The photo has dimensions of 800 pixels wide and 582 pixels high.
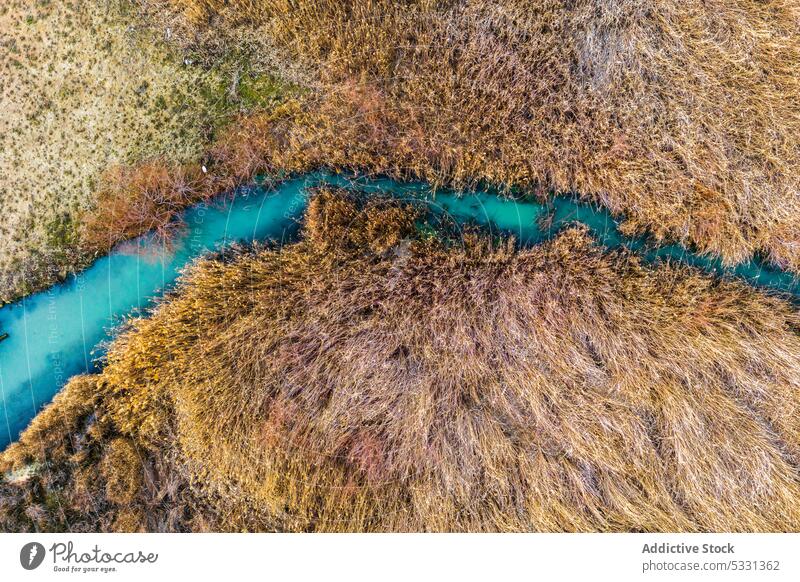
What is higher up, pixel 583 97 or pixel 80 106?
pixel 80 106

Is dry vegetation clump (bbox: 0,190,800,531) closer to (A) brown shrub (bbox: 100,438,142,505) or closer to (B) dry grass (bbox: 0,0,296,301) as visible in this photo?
(A) brown shrub (bbox: 100,438,142,505)

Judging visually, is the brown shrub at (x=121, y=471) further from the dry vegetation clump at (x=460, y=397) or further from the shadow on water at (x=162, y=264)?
the shadow on water at (x=162, y=264)

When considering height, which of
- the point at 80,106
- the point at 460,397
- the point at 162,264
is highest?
the point at 80,106

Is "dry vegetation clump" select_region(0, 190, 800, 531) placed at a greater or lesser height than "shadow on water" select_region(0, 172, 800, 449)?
lesser

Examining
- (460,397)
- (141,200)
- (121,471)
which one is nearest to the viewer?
(460,397)

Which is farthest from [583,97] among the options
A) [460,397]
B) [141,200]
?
[141,200]

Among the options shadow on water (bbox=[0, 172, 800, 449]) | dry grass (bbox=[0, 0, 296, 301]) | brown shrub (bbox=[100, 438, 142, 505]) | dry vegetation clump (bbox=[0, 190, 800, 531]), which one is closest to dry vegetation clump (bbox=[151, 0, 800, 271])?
shadow on water (bbox=[0, 172, 800, 449])
